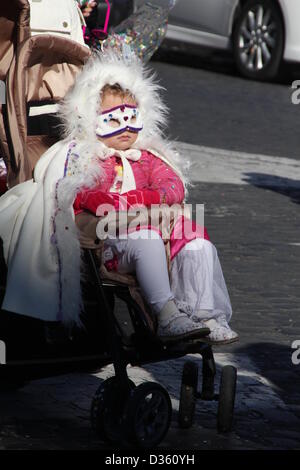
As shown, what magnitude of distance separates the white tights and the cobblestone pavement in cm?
49

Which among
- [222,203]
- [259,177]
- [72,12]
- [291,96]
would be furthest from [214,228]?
[291,96]

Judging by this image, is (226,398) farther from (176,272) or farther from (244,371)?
(244,371)

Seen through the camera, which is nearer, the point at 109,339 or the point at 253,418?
the point at 109,339

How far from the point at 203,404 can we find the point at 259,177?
16.4 ft

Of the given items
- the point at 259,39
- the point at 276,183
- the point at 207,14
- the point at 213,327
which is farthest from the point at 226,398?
the point at 207,14

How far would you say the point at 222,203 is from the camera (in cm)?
932

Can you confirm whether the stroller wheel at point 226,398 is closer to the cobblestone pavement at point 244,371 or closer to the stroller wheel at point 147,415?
the cobblestone pavement at point 244,371

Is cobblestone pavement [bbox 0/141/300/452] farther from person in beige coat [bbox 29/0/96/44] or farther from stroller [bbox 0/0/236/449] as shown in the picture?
person in beige coat [bbox 29/0/96/44]

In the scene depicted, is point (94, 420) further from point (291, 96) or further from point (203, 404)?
point (291, 96)

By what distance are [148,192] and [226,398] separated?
0.83 m

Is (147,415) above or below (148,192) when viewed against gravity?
below

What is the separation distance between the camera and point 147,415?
190 inches

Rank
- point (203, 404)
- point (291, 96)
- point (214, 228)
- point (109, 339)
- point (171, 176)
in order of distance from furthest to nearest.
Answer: point (291, 96), point (214, 228), point (203, 404), point (171, 176), point (109, 339)

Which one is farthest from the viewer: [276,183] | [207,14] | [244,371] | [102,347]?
[207,14]
